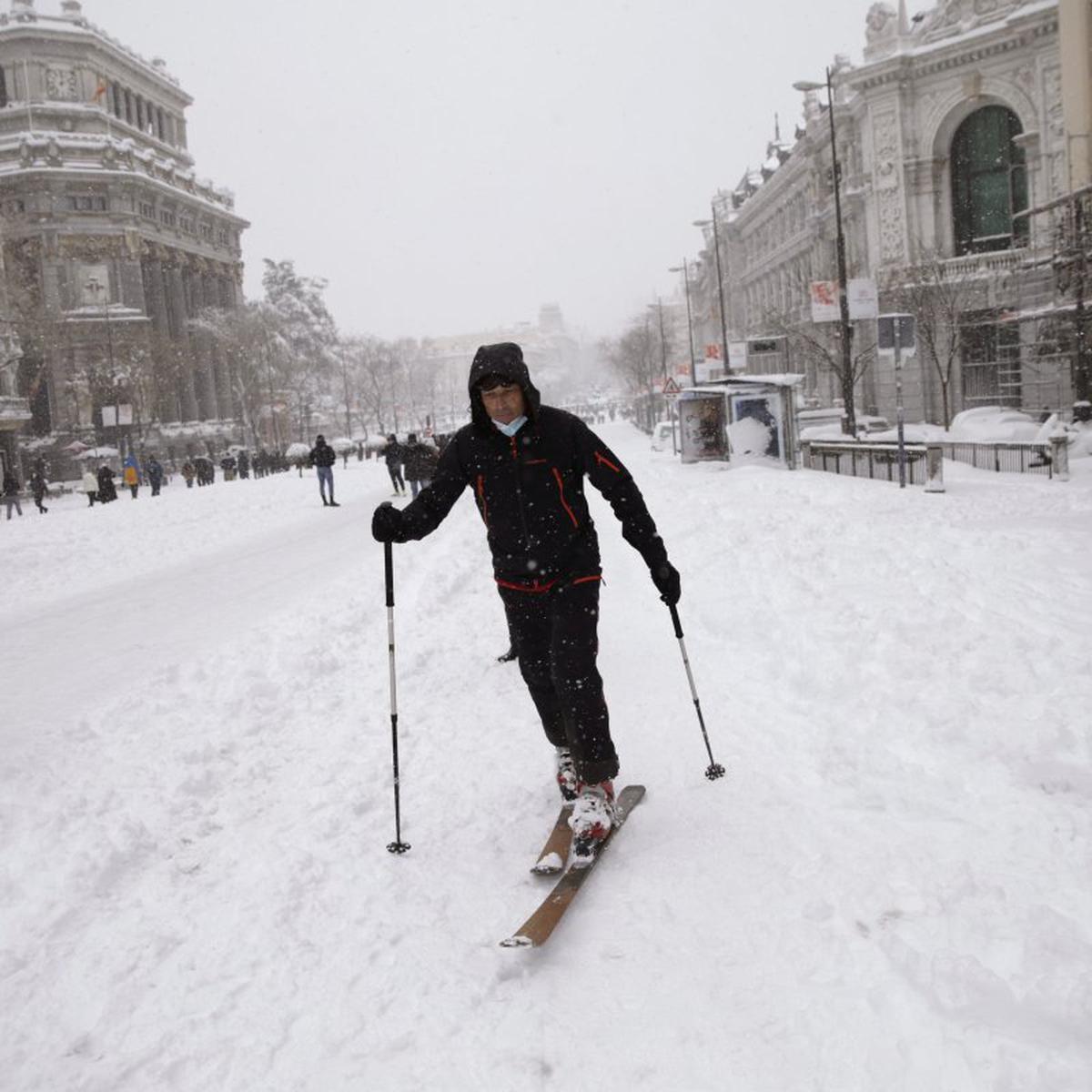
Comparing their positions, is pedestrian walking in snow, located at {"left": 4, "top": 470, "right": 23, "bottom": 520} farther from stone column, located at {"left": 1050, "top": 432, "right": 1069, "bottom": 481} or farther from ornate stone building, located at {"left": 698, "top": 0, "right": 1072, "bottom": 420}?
stone column, located at {"left": 1050, "top": 432, "right": 1069, "bottom": 481}

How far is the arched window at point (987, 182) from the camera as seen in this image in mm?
36469

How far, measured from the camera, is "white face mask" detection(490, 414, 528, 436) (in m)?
3.81

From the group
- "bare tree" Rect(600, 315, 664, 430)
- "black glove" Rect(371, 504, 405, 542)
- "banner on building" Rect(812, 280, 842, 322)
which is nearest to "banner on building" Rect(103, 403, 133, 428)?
"banner on building" Rect(812, 280, 842, 322)

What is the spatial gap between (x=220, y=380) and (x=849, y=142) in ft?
176

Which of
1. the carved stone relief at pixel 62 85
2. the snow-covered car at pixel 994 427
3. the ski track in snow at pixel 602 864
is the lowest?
the ski track in snow at pixel 602 864

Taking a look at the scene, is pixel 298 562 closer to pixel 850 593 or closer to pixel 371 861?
pixel 850 593

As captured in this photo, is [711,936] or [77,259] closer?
[711,936]

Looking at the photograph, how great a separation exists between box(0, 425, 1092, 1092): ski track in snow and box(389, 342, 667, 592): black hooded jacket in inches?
48.1

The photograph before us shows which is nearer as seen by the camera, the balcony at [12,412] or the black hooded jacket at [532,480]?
the black hooded jacket at [532,480]

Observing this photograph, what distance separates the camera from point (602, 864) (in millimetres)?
3699

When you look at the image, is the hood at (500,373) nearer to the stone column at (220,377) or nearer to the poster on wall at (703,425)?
the poster on wall at (703,425)

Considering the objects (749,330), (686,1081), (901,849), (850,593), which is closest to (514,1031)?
(686,1081)

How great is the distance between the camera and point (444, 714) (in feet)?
19.5

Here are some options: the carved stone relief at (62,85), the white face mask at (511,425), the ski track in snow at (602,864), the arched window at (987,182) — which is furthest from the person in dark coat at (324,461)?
the carved stone relief at (62,85)
